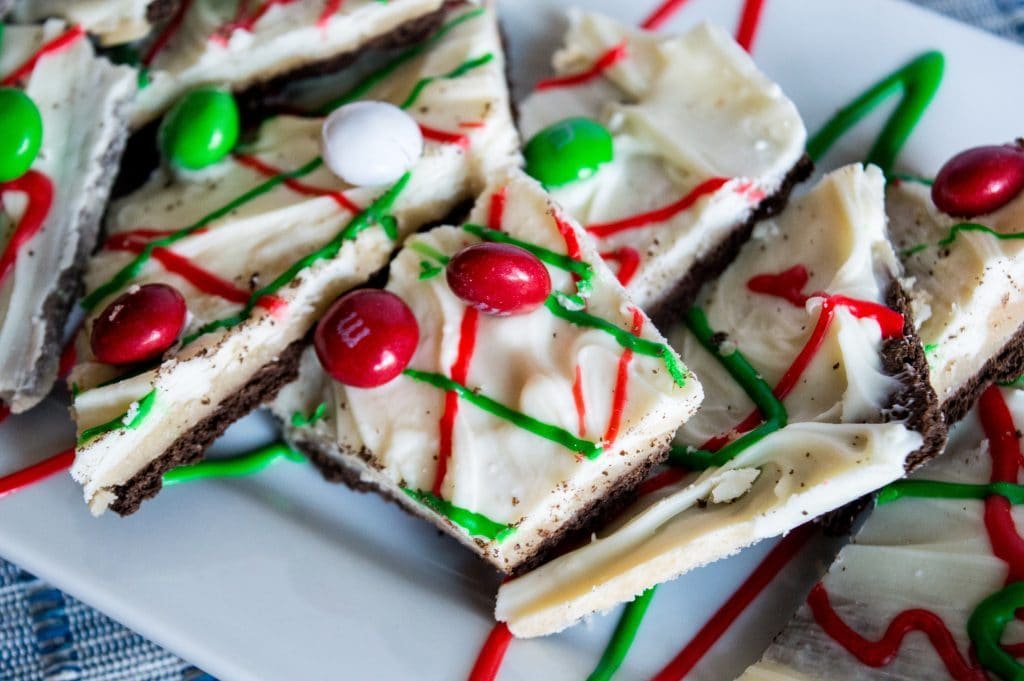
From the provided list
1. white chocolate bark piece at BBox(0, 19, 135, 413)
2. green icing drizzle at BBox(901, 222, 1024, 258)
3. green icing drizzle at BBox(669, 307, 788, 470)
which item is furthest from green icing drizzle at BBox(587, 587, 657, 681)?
white chocolate bark piece at BBox(0, 19, 135, 413)

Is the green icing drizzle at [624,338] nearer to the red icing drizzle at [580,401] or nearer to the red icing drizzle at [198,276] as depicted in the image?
the red icing drizzle at [580,401]

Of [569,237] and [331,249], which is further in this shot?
[331,249]

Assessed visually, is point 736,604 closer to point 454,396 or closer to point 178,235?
point 454,396

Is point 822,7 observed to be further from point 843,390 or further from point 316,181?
point 316,181

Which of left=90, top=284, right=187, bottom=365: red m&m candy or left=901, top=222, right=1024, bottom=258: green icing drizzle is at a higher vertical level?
left=901, top=222, right=1024, bottom=258: green icing drizzle

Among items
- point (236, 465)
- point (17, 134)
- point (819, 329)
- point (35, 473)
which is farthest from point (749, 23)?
point (35, 473)

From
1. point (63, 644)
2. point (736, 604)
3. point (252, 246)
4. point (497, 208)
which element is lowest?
point (63, 644)

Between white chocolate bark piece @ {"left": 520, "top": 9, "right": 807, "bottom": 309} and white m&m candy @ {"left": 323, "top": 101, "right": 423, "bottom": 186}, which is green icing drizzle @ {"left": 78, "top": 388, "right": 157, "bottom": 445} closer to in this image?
white m&m candy @ {"left": 323, "top": 101, "right": 423, "bottom": 186}
